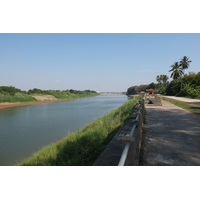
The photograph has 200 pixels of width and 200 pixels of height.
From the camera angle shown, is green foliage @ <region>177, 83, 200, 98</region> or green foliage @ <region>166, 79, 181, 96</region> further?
green foliage @ <region>166, 79, 181, 96</region>

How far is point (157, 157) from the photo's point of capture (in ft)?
10.7

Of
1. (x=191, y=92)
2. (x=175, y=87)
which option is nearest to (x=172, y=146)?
(x=191, y=92)

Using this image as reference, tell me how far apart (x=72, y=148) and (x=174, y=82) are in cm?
3998

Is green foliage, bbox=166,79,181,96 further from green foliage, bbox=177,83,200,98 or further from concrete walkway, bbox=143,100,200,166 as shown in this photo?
concrete walkway, bbox=143,100,200,166

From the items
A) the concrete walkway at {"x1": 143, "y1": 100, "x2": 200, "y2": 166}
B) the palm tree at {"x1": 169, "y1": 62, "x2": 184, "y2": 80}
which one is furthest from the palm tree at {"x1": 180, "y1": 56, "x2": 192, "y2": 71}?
the concrete walkway at {"x1": 143, "y1": 100, "x2": 200, "y2": 166}

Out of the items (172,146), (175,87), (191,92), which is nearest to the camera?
(172,146)

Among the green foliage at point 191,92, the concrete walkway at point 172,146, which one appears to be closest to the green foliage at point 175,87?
the green foliage at point 191,92

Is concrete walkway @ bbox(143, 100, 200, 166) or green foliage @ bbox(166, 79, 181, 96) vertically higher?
green foliage @ bbox(166, 79, 181, 96)

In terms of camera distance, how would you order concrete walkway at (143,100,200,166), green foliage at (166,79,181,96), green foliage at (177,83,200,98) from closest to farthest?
concrete walkway at (143,100,200,166), green foliage at (177,83,200,98), green foliage at (166,79,181,96)

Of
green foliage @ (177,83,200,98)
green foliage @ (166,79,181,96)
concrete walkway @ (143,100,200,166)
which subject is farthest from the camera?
green foliage @ (166,79,181,96)

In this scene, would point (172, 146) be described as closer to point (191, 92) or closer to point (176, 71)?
point (191, 92)

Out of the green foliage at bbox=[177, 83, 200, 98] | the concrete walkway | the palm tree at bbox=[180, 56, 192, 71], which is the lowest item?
the concrete walkway

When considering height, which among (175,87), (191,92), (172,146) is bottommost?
(172,146)

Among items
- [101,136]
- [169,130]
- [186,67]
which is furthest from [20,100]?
[186,67]
